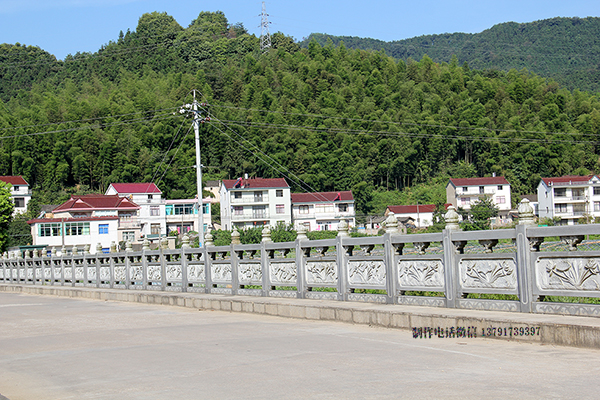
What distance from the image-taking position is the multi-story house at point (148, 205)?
73812mm

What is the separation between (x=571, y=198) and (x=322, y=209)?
105 feet

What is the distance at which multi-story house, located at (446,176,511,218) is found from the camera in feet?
278

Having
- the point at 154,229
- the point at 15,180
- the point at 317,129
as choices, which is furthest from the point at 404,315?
the point at 317,129

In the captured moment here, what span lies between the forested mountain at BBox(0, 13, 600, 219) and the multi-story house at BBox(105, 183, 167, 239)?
386 inches

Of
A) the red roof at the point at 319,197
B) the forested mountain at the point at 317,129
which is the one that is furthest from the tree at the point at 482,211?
the red roof at the point at 319,197

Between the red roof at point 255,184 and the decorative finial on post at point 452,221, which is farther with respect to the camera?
the red roof at point 255,184

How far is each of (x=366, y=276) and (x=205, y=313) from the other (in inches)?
162

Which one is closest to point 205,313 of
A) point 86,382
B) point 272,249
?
point 272,249

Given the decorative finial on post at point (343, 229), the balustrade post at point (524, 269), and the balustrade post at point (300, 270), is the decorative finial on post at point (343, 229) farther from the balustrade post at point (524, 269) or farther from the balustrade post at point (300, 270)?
the balustrade post at point (524, 269)

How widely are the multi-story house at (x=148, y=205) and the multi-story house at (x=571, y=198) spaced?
47296mm

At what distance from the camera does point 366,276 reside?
31.3 ft

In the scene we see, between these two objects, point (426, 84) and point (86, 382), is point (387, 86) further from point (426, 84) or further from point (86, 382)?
point (86, 382)

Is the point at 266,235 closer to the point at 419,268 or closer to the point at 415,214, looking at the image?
the point at 419,268

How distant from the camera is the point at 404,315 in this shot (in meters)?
7.96
